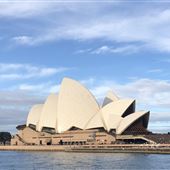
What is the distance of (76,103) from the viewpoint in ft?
276

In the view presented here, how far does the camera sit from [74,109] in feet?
277

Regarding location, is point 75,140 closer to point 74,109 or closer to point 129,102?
point 74,109

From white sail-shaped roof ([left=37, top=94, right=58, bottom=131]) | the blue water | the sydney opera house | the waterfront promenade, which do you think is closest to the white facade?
the sydney opera house

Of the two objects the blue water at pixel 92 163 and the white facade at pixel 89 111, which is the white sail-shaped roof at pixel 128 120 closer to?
the white facade at pixel 89 111

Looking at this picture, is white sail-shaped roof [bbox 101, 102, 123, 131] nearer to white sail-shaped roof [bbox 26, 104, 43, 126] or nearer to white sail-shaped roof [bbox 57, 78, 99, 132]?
white sail-shaped roof [bbox 57, 78, 99, 132]

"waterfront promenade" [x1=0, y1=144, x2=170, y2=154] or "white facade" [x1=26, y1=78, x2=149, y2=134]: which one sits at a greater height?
"white facade" [x1=26, y1=78, x2=149, y2=134]

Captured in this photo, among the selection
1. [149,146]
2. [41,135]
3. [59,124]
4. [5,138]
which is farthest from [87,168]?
[5,138]

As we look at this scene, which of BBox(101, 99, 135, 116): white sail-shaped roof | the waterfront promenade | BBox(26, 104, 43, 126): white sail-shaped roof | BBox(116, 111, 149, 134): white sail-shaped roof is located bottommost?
the waterfront promenade

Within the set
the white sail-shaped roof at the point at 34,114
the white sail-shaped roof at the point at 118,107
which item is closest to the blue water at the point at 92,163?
the white sail-shaped roof at the point at 118,107

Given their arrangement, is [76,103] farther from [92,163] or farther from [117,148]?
[92,163]

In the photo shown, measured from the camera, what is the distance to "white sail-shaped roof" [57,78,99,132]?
8400 cm

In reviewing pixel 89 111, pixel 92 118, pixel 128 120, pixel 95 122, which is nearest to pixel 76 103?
pixel 89 111

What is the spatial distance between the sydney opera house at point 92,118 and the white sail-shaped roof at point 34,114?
26.0 ft

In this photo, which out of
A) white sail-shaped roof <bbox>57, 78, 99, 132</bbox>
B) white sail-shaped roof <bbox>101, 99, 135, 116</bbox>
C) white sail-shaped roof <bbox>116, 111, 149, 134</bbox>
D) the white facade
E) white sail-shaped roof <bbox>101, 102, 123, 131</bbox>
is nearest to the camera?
white sail-shaped roof <bbox>101, 99, 135, 116</bbox>
